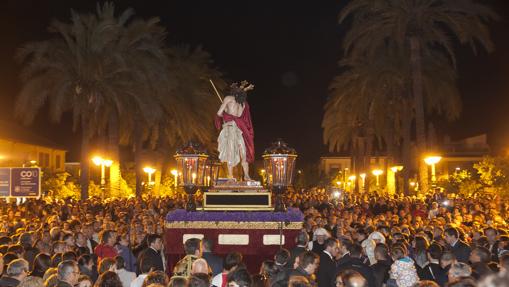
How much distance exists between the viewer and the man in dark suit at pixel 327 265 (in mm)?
8570

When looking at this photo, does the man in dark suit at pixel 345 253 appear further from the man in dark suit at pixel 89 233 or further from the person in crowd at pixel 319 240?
the man in dark suit at pixel 89 233

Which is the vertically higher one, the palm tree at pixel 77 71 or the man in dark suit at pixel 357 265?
the palm tree at pixel 77 71

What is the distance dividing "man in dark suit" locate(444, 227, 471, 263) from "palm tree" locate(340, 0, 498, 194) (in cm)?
1623

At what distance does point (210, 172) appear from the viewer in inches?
574

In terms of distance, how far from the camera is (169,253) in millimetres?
12758

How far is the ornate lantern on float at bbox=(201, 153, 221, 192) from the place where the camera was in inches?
550

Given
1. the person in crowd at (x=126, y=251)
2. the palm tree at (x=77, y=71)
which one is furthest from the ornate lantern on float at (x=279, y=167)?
the palm tree at (x=77, y=71)

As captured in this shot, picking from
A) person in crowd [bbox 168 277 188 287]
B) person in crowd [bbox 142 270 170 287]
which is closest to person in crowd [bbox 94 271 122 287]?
person in crowd [bbox 142 270 170 287]

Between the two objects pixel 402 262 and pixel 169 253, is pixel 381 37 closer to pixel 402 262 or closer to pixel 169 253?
pixel 169 253

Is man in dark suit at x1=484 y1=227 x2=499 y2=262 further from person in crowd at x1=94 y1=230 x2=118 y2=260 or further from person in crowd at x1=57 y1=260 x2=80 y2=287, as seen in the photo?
person in crowd at x1=57 y1=260 x2=80 y2=287

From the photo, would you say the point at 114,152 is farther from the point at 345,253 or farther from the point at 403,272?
the point at 403,272

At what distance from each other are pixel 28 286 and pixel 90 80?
20005mm

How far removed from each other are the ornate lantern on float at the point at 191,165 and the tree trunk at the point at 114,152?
15972 mm

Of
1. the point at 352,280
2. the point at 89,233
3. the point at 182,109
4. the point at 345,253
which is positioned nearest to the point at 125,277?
the point at 345,253
